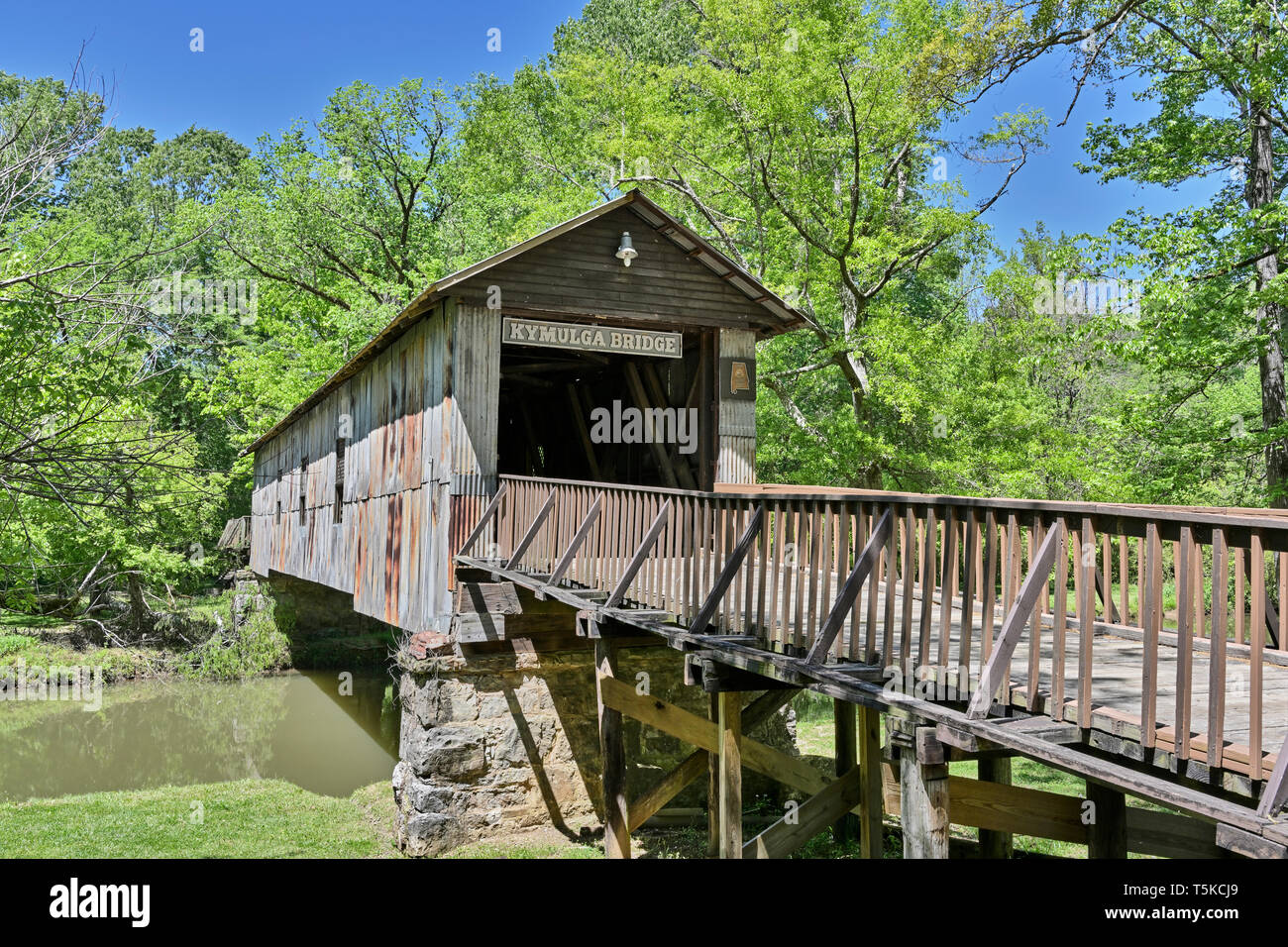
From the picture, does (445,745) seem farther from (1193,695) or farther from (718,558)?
(1193,695)

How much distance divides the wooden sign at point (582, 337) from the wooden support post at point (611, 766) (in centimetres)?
396

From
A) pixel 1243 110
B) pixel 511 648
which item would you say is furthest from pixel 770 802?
pixel 1243 110

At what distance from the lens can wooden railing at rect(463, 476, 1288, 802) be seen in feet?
12.4

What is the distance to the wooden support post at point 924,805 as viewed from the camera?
16.7ft

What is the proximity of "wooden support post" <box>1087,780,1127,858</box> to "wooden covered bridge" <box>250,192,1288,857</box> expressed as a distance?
0.03m

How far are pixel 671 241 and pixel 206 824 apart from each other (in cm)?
1006

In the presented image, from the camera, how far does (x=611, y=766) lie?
936 centimetres

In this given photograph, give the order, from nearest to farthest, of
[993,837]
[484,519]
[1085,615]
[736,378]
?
[1085,615] → [993,837] → [484,519] → [736,378]

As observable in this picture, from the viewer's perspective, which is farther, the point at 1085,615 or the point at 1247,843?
the point at 1085,615

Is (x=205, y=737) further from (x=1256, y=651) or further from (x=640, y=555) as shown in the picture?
(x=1256, y=651)

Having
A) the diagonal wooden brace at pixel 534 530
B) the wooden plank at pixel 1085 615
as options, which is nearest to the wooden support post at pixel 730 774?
the diagonal wooden brace at pixel 534 530

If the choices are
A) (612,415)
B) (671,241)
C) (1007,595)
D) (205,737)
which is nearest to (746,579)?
(1007,595)

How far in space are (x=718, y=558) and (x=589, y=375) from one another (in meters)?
9.74

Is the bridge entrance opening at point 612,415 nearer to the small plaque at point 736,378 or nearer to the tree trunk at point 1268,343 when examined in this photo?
the small plaque at point 736,378
